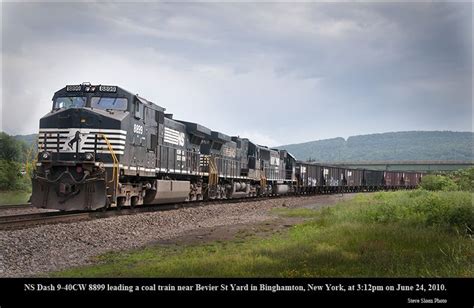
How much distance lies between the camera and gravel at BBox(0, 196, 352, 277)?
7.08 meters

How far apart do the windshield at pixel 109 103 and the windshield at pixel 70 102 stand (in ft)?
1.01

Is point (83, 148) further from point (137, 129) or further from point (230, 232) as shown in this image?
point (230, 232)

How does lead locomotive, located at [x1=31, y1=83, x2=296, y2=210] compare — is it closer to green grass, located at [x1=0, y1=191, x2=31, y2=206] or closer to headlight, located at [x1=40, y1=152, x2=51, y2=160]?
headlight, located at [x1=40, y1=152, x2=51, y2=160]

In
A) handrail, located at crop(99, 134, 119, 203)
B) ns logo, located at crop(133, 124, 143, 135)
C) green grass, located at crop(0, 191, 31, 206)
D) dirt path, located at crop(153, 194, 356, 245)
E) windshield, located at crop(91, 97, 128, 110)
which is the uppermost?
windshield, located at crop(91, 97, 128, 110)

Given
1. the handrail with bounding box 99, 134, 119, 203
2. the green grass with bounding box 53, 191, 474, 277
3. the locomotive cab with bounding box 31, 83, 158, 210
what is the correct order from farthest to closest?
1. the handrail with bounding box 99, 134, 119, 203
2. the locomotive cab with bounding box 31, 83, 158, 210
3. the green grass with bounding box 53, 191, 474, 277

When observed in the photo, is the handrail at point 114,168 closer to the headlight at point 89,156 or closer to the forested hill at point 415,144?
the headlight at point 89,156

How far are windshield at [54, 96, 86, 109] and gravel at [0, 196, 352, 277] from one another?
11.9 ft

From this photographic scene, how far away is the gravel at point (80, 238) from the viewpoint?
23.2 feet

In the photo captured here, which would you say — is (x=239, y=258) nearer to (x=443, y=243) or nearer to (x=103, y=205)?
(x=443, y=243)

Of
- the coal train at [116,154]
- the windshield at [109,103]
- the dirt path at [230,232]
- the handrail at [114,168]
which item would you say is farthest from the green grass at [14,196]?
the dirt path at [230,232]

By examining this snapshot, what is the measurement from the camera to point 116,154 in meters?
13.2

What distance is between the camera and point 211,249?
330 inches

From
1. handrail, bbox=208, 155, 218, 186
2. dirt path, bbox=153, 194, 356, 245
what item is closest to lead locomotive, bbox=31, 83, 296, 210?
handrail, bbox=208, 155, 218, 186
